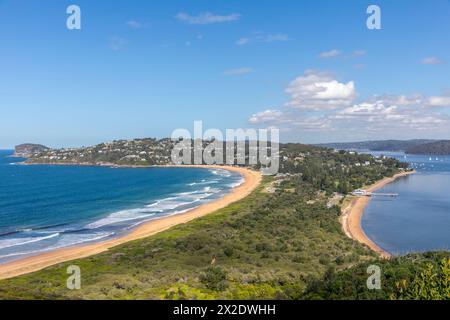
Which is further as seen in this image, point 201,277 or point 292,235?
point 292,235

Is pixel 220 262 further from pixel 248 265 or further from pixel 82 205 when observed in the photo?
pixel 82 205

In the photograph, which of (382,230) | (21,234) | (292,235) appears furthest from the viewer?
(382,230)

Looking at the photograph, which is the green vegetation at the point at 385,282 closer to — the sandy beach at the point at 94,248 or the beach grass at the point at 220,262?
the beach grass at the point at 220,262

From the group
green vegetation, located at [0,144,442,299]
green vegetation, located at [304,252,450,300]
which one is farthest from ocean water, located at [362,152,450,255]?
green vegetation, located at [304,252,450,300]
